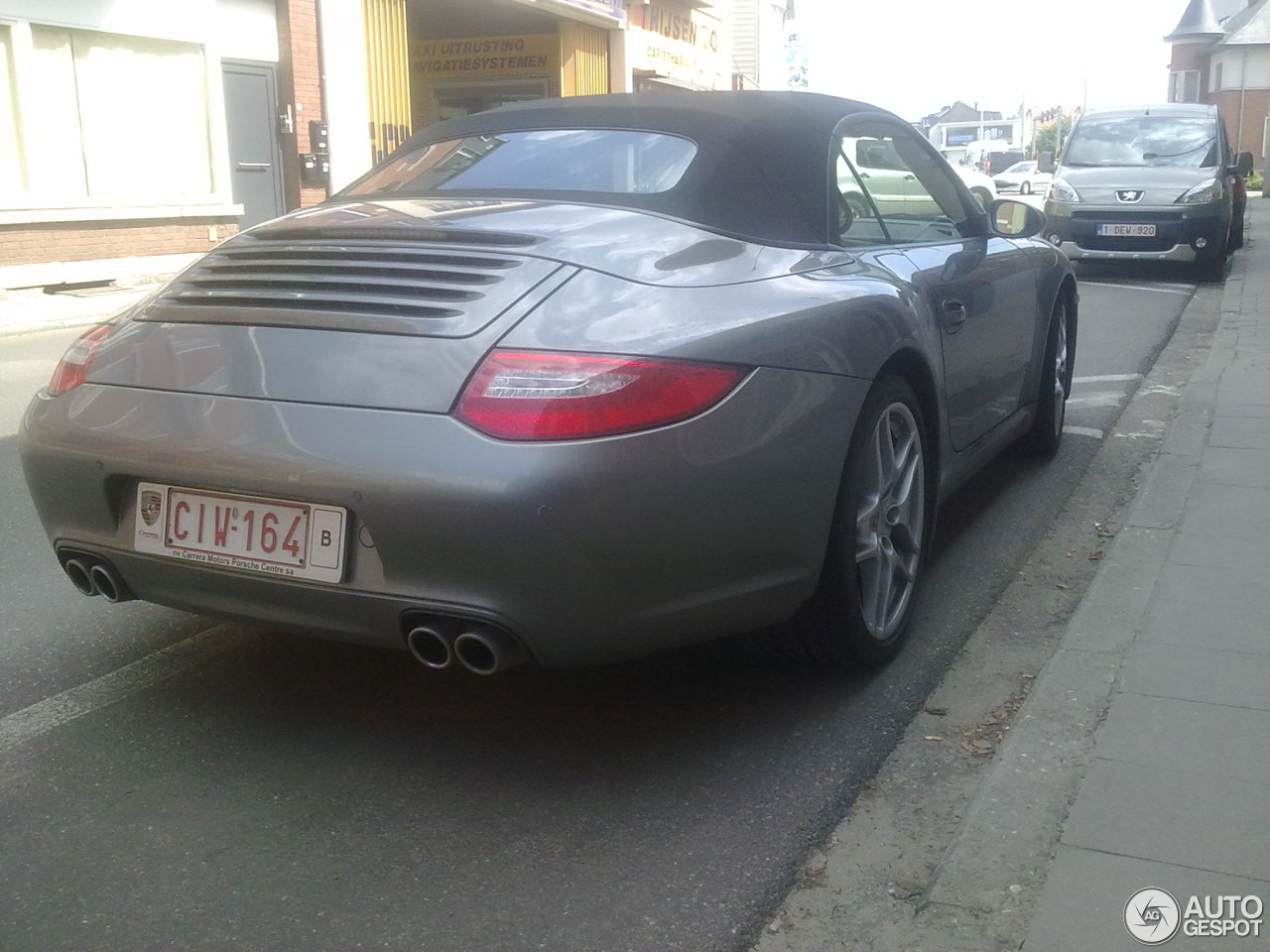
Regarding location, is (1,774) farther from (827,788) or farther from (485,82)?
(485,82)

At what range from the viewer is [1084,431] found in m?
6.61

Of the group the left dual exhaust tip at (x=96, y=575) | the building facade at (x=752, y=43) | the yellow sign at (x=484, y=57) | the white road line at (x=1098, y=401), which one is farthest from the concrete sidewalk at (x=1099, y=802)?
the building facade at (x=752, y=43)

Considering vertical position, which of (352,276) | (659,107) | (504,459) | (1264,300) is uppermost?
(659,107)

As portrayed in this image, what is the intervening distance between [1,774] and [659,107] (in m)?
2.28

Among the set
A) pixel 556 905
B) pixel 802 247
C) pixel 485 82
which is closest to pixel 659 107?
pixel 802 247

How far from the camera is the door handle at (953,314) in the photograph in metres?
3.98

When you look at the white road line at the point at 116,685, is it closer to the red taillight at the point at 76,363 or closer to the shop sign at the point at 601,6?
the red taillight at the point at 76,363

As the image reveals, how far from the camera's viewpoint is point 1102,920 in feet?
7.52

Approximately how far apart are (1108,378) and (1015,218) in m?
3.43

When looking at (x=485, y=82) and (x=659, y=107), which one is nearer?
(x=659, y=107)

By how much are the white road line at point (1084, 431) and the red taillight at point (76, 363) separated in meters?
4.63

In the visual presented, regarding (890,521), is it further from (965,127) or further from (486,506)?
(965,127)

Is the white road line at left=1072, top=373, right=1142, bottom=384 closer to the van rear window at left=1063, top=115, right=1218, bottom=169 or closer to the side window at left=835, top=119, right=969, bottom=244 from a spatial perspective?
the side window at left=835, top=119, right=969, bottom=244

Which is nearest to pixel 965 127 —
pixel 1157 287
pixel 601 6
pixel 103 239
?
pixel 601 6
